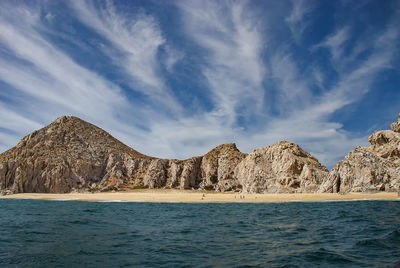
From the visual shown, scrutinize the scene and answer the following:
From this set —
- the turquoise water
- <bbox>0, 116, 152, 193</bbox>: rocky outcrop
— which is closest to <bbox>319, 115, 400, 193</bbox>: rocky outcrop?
the turquoise water

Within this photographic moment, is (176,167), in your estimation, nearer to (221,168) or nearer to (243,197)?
(221,168)

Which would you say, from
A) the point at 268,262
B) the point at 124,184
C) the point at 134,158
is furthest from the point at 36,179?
the point at 268,262

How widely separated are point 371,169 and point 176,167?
75.0 m

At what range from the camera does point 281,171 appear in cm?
8694

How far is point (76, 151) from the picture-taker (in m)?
115

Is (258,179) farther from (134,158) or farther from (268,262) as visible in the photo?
(268,262)

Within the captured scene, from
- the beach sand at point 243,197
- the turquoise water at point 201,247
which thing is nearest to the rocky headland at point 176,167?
the beach sand at point 243,197

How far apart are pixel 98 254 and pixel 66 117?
143072 millimetres

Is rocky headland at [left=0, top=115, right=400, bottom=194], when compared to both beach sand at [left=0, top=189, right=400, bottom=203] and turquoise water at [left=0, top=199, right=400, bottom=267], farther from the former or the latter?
turquoise water at [left=0, top=199, right=400, bottom=267]

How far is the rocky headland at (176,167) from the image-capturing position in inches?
2670

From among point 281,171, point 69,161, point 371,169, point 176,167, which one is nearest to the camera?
point 371,169

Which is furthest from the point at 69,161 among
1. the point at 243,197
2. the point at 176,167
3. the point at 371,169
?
the point at 371,169

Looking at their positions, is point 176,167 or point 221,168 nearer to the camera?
point 221,168

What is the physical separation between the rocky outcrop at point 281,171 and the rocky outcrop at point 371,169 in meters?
7.91
